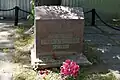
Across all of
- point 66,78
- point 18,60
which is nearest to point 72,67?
point 66,78

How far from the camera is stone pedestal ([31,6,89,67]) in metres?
7.30

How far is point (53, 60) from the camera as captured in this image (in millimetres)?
7273

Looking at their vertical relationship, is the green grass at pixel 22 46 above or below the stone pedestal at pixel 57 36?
below

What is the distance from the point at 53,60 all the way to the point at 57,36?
0.60 m

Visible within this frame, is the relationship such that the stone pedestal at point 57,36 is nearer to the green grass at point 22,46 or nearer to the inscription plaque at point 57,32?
the inscription plaque at point 57,32

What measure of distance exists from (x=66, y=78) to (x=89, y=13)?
9.33 m

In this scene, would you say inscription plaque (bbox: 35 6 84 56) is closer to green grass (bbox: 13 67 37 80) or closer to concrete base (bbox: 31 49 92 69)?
concrete base (bbox: 31 49 92 69)

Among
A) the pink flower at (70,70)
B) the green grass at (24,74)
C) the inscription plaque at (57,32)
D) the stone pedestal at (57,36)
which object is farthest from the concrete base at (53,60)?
the pink flower at (70,70)

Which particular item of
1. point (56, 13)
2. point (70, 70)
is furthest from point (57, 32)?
point (70, 70)

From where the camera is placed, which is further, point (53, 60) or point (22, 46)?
point (22, 46)

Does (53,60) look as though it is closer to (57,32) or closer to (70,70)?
(57,32)

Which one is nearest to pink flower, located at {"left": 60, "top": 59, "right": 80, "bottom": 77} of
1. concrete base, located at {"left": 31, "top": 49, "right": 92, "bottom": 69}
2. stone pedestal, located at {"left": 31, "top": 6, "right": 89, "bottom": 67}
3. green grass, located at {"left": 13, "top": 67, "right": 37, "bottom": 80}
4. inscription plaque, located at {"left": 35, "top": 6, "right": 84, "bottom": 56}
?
green grass, located at {"left": 13, "top": 67, "right": 37, "bottom": 80}

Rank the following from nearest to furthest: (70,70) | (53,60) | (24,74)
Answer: (70,70) → (24,74) → (53,60)

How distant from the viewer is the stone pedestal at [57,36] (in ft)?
24.0
